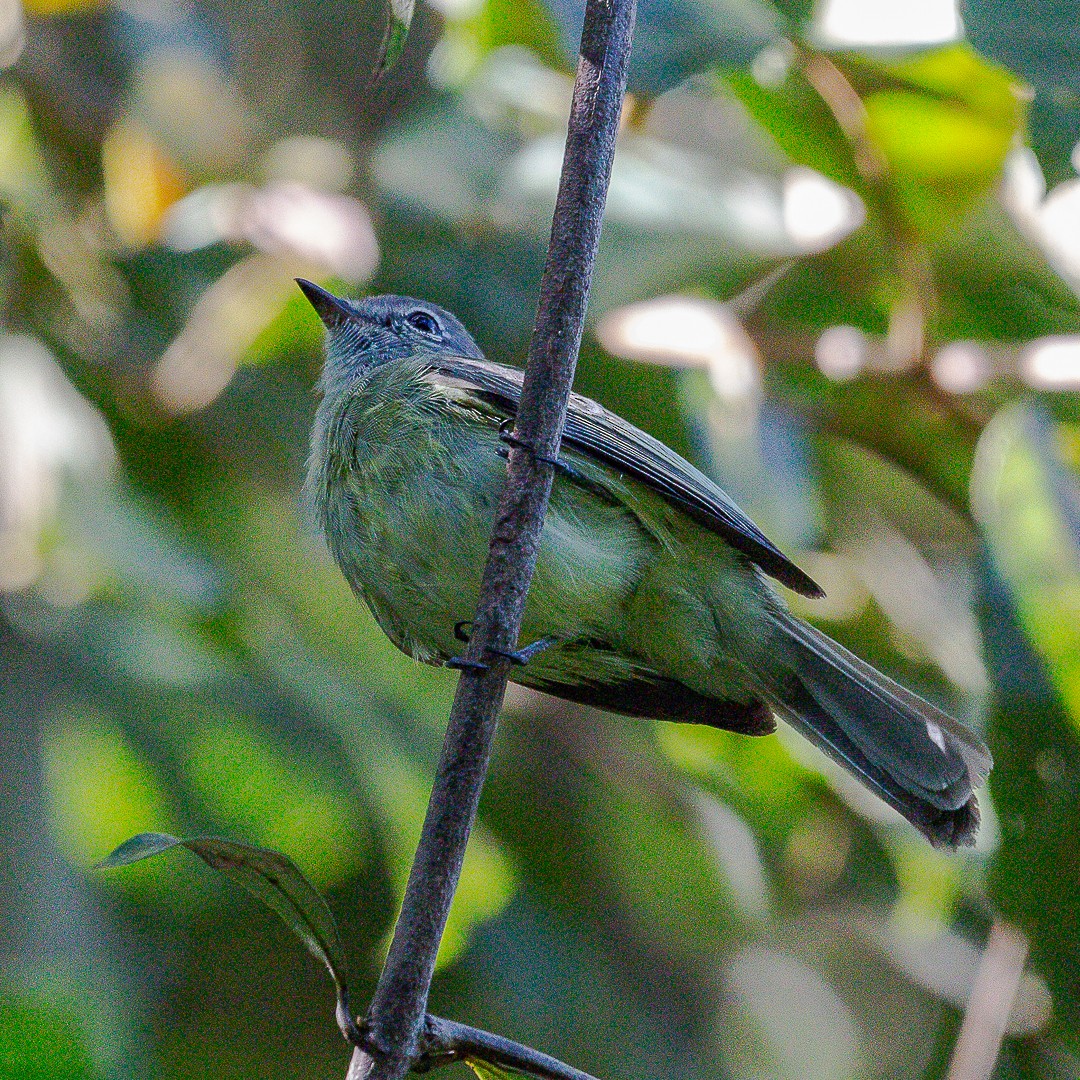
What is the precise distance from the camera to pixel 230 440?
470cm

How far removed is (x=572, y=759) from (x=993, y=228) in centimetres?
225

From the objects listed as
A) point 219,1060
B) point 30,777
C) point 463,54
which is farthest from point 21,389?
point 219,1060

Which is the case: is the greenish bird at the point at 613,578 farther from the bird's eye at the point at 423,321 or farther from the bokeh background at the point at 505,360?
the bokeh background at the point at 505,360

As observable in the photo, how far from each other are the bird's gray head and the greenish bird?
32cm

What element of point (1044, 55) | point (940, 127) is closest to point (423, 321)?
point (940, 127)

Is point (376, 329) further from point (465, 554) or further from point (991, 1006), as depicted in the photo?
point (991, 1006)

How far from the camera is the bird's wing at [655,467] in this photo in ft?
9.84

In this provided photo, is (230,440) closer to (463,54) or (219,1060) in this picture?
(463,54)

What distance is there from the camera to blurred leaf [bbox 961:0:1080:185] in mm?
3145

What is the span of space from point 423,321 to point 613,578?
4.06 feet

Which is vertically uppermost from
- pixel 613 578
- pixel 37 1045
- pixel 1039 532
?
pixel 1039 532

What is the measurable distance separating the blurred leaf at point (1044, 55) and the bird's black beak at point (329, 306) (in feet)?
5.82

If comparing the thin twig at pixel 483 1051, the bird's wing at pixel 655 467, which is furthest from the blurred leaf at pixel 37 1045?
the bird's wing at pixel 655 467

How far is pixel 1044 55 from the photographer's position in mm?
3182
